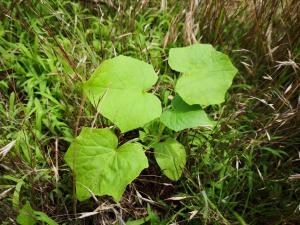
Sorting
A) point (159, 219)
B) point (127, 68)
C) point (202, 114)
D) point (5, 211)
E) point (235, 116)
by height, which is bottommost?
point (159, 219)

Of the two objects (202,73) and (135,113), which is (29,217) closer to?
(135,113)

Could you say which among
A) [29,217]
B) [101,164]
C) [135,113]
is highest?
[135,113]

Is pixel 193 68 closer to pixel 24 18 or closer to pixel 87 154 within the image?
pixel 87 154

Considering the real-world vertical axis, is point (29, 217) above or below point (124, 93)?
below

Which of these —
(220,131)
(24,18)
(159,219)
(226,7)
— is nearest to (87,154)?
(159,219)

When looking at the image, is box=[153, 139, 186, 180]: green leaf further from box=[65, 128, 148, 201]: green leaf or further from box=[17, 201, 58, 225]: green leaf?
box=[17, 201, 58, 225]: green leaf

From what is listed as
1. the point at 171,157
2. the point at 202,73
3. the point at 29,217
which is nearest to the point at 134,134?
the point at 171,157
